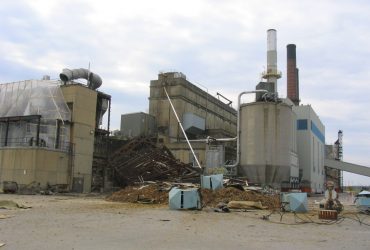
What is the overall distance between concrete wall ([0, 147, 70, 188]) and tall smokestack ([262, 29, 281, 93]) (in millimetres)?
29782

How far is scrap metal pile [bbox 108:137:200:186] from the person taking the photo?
44.7 meters

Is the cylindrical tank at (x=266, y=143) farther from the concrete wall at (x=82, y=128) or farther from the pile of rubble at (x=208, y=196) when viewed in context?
the pile of rubble at (x=208, y=196)

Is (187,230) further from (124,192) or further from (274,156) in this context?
(274,156)

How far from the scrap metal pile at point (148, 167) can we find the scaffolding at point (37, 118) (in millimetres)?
7110

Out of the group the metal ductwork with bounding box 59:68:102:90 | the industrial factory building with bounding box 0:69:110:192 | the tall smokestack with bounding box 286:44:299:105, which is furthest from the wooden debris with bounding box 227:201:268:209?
the tall smokestack with bounding box 286:44:299:105

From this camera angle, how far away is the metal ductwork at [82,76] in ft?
157

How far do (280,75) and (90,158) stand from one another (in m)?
27.6

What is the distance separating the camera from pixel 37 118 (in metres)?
43.2

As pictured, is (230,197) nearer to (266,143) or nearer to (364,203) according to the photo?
(364,203)

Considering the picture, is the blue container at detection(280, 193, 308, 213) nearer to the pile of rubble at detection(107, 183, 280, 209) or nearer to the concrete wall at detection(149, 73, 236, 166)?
the pile of rubble at detection(107, 183, 280, 209)

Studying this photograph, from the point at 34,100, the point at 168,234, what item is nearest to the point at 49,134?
the point at 34,100

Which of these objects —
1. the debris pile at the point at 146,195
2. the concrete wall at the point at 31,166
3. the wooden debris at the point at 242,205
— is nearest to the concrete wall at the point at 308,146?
the concrete wall at the point at 31,166

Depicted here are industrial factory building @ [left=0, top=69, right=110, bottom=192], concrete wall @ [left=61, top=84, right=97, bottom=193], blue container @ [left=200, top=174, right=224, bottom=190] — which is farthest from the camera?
concrete wall @ [left=61, top=84, right=97, bottom=193]

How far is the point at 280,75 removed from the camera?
57938 millimetres
